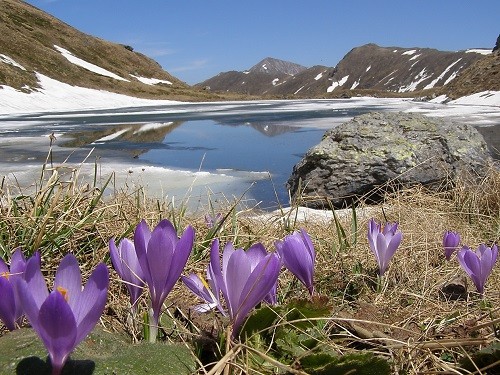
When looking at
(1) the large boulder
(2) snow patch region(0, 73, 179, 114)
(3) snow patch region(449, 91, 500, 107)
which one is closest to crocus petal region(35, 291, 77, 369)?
(1) the large boulder

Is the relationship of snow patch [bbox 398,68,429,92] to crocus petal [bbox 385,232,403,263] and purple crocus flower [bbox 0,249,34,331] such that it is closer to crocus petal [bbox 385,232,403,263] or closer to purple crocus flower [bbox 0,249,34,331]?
crocus petal [bbox 385,232,403,263]

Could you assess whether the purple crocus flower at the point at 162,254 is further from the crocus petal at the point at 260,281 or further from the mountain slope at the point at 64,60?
the mountain slope at the point at 64,60

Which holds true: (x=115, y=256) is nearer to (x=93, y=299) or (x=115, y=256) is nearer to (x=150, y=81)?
(x=93, y=299)

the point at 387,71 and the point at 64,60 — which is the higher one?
the point at 387,71

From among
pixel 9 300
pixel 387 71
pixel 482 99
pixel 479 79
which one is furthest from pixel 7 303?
pixel 387 71

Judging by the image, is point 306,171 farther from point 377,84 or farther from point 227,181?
point 377,84

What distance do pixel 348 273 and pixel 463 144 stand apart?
4.32 m

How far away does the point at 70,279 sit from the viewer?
2.23 feet

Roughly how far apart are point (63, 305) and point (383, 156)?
5006mm

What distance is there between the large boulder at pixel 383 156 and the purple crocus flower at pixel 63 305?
428 centimetres

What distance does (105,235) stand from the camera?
6.56 feet

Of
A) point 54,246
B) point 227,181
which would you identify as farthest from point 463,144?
point 54,246

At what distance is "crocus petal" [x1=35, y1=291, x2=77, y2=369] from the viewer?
0.57 metres

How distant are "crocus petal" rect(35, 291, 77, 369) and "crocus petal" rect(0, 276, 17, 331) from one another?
22cm
